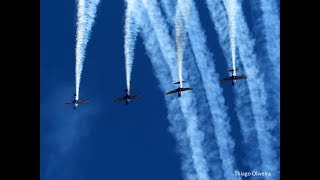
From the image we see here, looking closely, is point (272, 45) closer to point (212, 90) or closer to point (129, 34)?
point (212, 90)

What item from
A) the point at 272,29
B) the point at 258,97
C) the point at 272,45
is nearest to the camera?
the point at 272,29

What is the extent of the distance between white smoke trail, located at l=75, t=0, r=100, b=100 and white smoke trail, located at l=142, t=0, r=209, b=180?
225cm

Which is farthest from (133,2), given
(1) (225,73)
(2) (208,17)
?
(1) (225,73)

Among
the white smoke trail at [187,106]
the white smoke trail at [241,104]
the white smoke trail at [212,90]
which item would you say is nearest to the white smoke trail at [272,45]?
the white smoke trail at [241,104]

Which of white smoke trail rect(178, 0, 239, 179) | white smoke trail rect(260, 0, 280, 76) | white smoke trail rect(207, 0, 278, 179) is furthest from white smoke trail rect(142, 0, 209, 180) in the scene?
white smoke trail rect(260, 0, 280, 76)

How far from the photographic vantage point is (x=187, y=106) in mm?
28125

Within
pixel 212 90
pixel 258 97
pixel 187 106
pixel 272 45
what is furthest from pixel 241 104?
pixel 272 45

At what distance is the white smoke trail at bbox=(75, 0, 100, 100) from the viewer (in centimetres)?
2628

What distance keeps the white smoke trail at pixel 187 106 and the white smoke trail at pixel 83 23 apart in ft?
7.37

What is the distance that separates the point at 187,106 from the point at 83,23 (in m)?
5.91

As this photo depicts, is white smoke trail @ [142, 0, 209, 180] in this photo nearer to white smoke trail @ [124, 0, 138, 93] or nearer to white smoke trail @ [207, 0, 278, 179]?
white smoke trail @ [124, 0, 138, 93]

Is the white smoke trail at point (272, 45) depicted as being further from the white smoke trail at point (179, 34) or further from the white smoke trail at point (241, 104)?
the white smoke trail at point (179, 34)

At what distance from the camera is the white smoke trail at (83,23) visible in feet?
86.2
